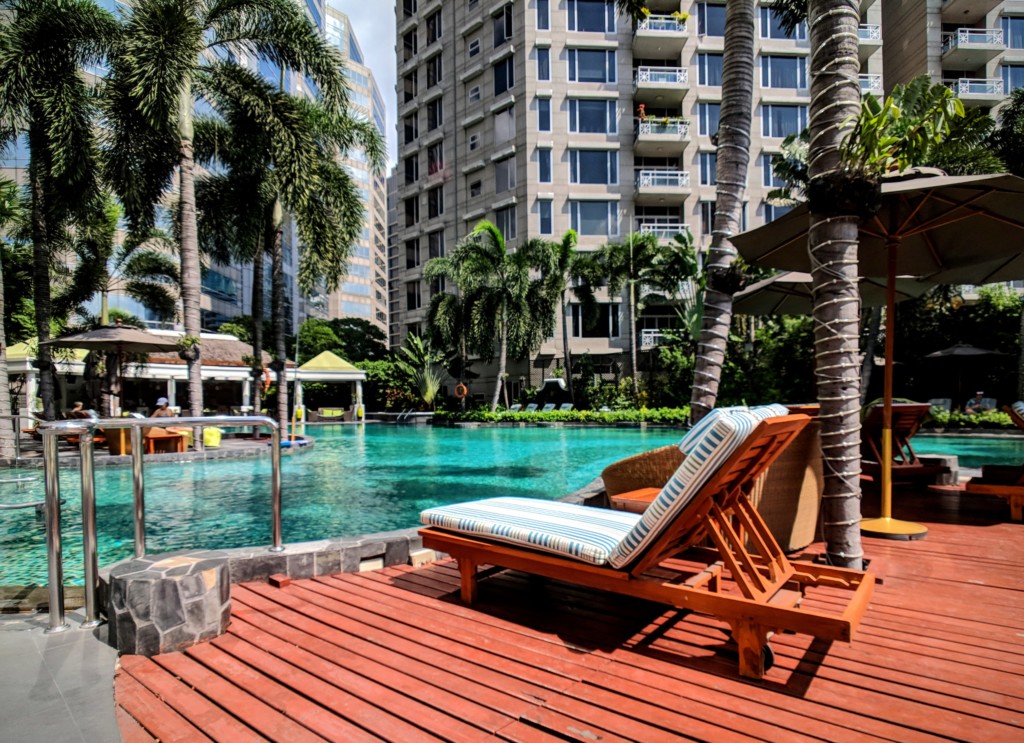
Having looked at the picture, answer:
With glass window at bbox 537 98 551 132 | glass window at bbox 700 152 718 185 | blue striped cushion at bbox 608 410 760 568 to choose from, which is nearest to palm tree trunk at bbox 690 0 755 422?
blue striped cushion at bbox 608 410 760 568

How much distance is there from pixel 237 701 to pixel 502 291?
80.0 ft

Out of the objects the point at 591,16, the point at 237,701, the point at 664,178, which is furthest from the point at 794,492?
the point at 591,16

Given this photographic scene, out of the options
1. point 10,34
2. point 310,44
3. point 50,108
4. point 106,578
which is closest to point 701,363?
point 106,578

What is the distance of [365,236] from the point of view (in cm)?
8112

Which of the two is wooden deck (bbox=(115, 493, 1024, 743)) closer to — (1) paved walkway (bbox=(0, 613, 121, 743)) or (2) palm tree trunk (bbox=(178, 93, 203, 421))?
(1) paved walkway (bbox=(0, 613, 121, 743))

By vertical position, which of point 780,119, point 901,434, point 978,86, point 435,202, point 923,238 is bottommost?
point 901,434

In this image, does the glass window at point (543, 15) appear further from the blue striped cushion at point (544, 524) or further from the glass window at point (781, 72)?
the blue striped cushion at point (544, 524)

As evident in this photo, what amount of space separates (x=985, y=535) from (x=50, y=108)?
17.7 m

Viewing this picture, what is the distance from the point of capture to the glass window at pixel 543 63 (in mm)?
31047

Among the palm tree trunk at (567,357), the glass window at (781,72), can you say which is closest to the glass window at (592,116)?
the glass window at (781,72)

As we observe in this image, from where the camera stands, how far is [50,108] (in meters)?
13.0

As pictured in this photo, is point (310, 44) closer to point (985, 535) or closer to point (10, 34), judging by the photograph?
point (10, 34)

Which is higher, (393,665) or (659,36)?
(659,36)

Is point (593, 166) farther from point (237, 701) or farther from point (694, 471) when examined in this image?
A: point (237, 701)
